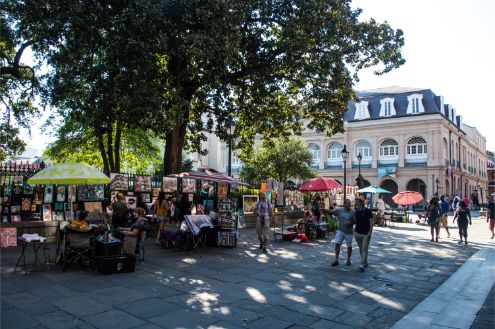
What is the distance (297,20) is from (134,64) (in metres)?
6.18

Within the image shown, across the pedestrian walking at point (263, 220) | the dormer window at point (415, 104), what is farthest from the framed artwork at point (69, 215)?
the dormer window at point (415, 104)

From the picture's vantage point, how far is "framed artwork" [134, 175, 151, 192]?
48.1 ft

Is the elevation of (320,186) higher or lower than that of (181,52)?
lower

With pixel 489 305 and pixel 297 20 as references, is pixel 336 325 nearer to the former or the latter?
pixel 489 305

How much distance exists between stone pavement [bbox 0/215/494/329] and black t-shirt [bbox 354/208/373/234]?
978 millimetres

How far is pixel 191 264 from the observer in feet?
31.1

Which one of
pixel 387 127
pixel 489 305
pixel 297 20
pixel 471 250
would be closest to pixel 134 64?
pixel 297 20

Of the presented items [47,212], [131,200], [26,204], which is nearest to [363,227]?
[131,200]

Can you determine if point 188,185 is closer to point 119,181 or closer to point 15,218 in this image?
point 119,181

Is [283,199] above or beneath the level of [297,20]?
beneath

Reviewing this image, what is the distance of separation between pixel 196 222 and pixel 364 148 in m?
43.5

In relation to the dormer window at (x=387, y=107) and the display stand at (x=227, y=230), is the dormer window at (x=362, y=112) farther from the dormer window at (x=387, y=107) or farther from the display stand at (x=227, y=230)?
the display stand at (x=227, y=230)

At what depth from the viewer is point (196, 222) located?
11.6 metres

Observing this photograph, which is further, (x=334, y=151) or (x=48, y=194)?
(x=334, y=151)
